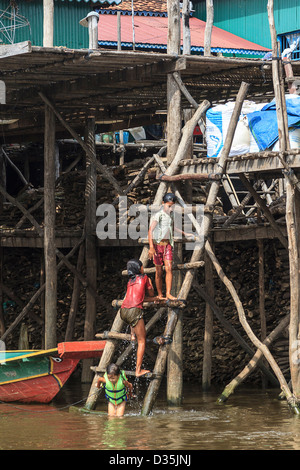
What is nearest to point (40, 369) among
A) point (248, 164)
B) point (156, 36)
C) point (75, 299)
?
point (75, 299)

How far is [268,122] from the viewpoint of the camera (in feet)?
40.3

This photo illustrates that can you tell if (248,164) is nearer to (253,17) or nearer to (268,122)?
(268,122)

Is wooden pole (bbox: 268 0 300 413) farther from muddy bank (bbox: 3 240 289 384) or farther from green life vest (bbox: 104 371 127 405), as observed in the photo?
muddy bank (bbox: 3 240 289 384)

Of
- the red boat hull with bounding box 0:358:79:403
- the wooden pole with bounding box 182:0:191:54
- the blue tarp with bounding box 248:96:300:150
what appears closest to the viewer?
the blue tarp with bounding box 248:96:300:150

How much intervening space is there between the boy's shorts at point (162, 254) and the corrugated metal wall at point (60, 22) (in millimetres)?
8352

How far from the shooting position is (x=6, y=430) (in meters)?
11.1

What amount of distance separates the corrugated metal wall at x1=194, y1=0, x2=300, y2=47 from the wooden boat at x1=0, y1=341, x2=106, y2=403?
1198cm

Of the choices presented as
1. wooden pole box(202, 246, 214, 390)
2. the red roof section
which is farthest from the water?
the red roof section

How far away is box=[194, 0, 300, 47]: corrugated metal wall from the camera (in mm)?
22078

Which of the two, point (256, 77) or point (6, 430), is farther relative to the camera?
point (256, 77)

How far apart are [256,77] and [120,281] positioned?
496 centimetres

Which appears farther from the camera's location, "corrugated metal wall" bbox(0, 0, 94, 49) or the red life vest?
"corrugated metal wall" bbox(0, 0, 94, 49)
